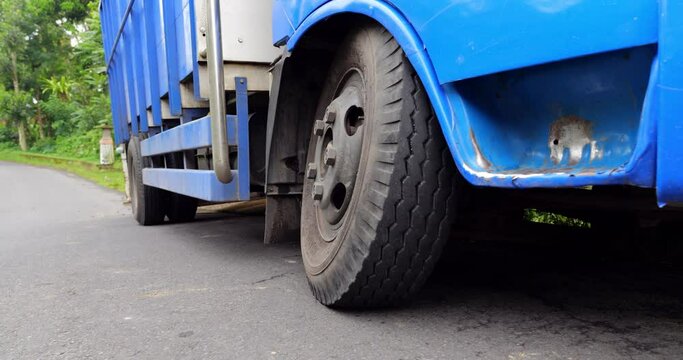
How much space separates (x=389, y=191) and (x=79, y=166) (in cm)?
2281

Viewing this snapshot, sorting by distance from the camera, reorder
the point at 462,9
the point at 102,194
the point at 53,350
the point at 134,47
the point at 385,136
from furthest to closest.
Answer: the point at 102,194
the point at 134,47
the point at 53,350
the point at 385,136
the point at 462,9

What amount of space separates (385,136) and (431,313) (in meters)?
0.77

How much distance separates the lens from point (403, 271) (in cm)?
191

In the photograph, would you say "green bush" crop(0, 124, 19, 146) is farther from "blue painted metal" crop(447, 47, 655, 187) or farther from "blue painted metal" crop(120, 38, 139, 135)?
"blue painted metal" crop(447, 47, 655, 187)

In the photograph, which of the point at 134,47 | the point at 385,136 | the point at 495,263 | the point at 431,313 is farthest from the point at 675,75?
the point at 134,47

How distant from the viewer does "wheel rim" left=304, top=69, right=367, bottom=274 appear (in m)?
2.08

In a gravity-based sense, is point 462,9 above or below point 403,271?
above

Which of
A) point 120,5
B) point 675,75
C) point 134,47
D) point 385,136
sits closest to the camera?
point 675,75

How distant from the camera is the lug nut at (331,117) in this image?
225cm

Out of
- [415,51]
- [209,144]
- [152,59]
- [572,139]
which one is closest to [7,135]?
[152,59]

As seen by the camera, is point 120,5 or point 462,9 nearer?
point 462,9

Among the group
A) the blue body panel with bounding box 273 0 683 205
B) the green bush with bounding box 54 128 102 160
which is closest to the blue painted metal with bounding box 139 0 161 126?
the blue body panel with bounding box 273 0 683 205

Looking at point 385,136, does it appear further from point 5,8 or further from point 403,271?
point 5,8

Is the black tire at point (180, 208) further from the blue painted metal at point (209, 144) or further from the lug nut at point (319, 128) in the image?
the lug nut at point (319, 128)
